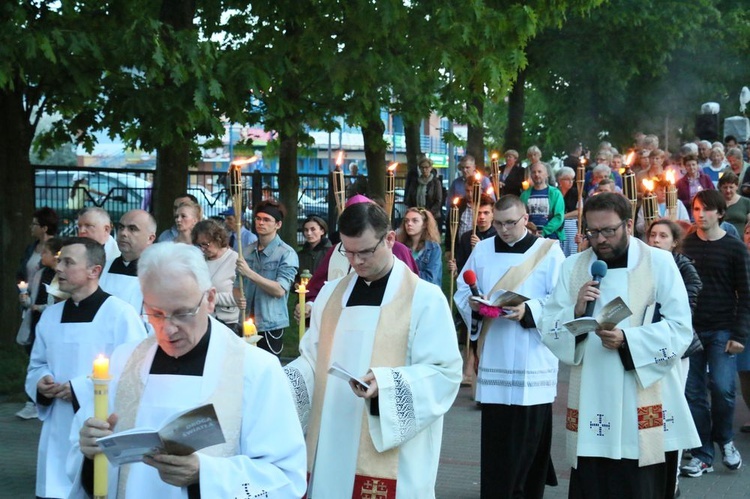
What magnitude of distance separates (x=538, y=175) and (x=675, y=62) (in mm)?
18057

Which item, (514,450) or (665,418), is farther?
(514,450)

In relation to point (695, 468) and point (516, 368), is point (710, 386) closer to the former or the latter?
point (695, 468)

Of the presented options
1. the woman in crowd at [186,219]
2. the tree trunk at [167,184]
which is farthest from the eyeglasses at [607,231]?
the tree trunk at [167,184]

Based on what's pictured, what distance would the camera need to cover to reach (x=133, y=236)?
25.2 feet

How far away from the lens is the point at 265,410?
392 centimetres

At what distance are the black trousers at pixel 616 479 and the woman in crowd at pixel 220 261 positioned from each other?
3.47 m

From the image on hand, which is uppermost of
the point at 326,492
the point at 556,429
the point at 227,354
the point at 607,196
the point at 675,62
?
the point at 675,62

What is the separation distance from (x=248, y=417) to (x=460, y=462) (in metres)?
5.62

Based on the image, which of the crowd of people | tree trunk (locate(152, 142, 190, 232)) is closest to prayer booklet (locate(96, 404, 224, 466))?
the crowd of people

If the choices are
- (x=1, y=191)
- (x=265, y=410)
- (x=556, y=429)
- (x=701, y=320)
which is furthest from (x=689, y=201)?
(x=265, y=410)

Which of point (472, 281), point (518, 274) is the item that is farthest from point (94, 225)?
point (518, 274)

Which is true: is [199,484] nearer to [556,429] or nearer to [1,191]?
[556,429]

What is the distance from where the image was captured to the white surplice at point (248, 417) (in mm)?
3859

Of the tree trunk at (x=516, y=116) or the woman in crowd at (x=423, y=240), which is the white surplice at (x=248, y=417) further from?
the tree trunk at (x=516, y=116)
